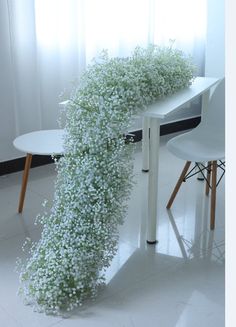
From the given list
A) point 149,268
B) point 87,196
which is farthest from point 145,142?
point 87,196

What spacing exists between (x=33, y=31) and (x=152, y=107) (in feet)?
4.61

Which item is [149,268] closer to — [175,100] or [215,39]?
[175,100]

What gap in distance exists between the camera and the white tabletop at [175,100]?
207 centimetres

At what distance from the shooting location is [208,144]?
2.59 m

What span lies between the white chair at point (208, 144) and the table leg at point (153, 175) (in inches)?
10.0

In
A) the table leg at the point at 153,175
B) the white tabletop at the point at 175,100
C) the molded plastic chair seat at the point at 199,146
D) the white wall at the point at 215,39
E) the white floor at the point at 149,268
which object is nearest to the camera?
the white floor at the point at 149,268

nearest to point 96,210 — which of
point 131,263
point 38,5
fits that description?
point 131,263

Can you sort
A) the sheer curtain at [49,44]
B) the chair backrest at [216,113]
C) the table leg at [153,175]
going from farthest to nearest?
the sheer curtain at [49,44] → the chair backrest at [216,113] → the table leg at [153,175]

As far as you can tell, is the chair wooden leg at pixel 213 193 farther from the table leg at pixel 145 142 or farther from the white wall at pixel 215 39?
the white wall at pixel 215 39

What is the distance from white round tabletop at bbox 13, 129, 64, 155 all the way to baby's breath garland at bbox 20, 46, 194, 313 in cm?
45

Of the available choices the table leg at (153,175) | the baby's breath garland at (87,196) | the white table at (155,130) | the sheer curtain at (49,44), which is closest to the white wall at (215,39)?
the sheer curtain at (49,44)

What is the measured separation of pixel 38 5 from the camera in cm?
310

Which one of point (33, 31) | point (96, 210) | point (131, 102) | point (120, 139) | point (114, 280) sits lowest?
point (114, 280)

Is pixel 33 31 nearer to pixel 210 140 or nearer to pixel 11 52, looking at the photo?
pixel 11 52
